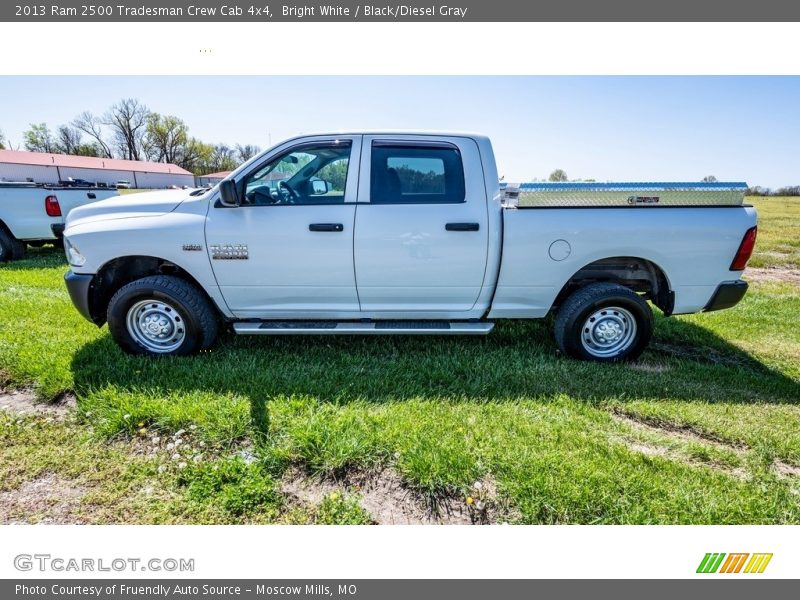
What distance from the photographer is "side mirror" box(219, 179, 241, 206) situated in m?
3.39

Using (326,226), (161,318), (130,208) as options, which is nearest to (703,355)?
(326,226)

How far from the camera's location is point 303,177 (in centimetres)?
370

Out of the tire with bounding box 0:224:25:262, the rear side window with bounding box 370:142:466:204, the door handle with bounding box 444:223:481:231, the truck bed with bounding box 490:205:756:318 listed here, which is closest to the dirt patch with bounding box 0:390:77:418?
the rear side window with bounding box 370:142:466:204

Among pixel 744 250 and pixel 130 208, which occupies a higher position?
pixel 130 208

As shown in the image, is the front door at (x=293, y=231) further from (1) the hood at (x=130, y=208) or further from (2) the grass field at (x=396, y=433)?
(2) the grass field at (x=396, y=433)

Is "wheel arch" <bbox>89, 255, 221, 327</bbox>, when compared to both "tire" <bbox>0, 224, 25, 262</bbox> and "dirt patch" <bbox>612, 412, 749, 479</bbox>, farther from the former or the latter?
"tire" <bbox>0, 224, 25, 262</bbox>

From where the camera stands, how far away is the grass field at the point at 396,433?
2260mm

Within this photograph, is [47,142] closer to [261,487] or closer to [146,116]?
[146,116]

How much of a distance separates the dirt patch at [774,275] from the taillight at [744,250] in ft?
15.1

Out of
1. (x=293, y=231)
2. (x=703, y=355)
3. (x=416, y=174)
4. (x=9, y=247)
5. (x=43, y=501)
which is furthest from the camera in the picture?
(x=9, y=247)

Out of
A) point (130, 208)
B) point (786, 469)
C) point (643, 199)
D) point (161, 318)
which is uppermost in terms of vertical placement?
point (130, 208)

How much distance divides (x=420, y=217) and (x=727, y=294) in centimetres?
280

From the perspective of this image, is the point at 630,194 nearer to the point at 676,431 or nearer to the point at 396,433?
the point at 676,431

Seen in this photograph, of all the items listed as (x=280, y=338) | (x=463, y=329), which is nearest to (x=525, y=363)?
(x=463, y=329)
